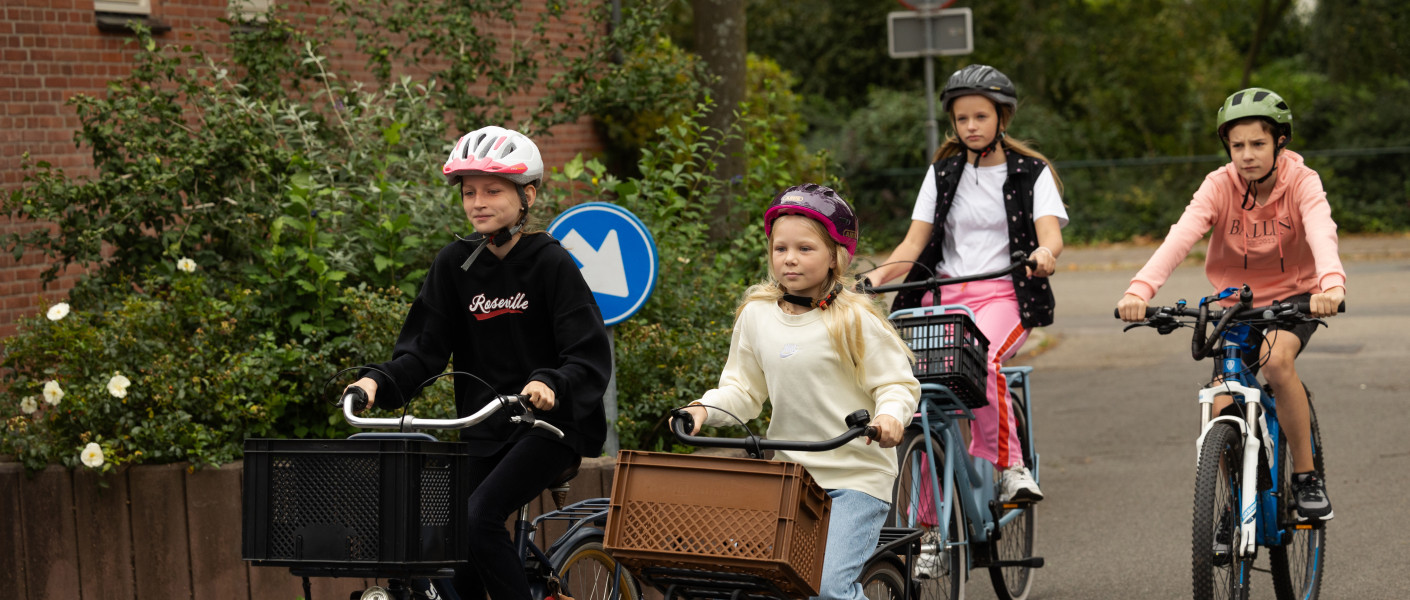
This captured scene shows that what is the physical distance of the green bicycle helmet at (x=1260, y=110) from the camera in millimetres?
4836

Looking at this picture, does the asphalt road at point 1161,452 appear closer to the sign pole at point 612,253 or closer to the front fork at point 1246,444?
the front fork at point 1246,444

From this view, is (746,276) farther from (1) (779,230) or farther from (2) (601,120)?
Result: (2) (601,120)

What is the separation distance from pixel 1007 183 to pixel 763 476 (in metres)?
2.69

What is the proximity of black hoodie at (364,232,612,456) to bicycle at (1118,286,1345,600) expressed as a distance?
186 cm

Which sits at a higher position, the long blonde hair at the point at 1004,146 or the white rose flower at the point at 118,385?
the long blonde hair at the point at 1004,146

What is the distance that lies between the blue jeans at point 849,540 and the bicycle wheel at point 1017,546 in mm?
1843

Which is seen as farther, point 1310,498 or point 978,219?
point 978,219

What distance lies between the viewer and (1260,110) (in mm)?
4828

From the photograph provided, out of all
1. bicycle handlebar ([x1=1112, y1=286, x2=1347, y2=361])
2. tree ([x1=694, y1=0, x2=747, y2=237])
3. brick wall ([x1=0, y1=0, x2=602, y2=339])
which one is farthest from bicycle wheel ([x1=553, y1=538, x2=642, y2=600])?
tree ([x1=694, y1=0, x2=747, y2=237])

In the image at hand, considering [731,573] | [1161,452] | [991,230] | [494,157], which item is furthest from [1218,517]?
[1161,452]

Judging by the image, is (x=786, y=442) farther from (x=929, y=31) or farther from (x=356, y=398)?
(x=929, y=31)

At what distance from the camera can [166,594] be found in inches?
210

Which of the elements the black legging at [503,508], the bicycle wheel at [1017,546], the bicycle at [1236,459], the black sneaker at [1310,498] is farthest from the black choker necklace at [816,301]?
the black sneaker at [1310,498]

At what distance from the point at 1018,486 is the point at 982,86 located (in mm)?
1462
